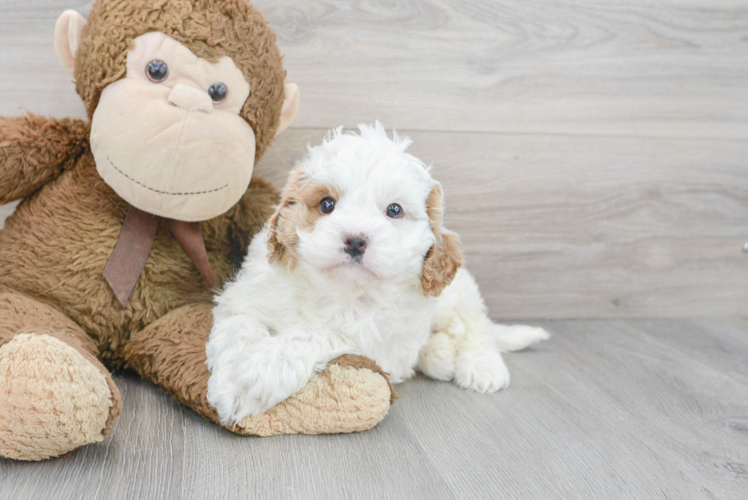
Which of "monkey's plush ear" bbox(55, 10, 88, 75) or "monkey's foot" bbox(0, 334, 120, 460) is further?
"monkey's plush ear" bbox(55, 10, 88, 75)

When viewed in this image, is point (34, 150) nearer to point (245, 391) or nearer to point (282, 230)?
point (282, 230)

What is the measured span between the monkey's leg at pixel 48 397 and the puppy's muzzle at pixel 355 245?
1.34 feet

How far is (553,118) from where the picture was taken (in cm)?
162

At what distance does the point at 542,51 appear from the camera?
1567mm

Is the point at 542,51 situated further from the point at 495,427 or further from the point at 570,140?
the point at 495,427

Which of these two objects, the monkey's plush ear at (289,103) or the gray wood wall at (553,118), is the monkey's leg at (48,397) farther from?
the gray wood wall at (553,118)

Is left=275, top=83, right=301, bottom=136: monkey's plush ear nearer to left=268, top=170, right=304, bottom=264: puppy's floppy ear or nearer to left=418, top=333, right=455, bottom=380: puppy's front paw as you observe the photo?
left=268, top=170, right=304, bottom=264: puppy's floppy ear

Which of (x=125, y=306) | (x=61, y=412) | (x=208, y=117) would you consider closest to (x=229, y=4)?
(x=208, y=117)

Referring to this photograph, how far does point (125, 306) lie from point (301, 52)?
2.42ft

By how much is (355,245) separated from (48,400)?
0.48 meters

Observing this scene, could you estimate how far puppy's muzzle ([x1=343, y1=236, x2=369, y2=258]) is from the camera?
890 millimetres

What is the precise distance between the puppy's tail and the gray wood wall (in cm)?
24

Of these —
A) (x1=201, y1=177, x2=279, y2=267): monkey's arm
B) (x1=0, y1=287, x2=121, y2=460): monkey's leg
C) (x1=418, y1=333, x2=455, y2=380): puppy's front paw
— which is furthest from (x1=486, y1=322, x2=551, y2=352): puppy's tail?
(x1=0, y1=287, x2=121, y2=460): monkey's leg

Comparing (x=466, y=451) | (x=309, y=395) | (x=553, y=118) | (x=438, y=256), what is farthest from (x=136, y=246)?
(x=553, y=118)
